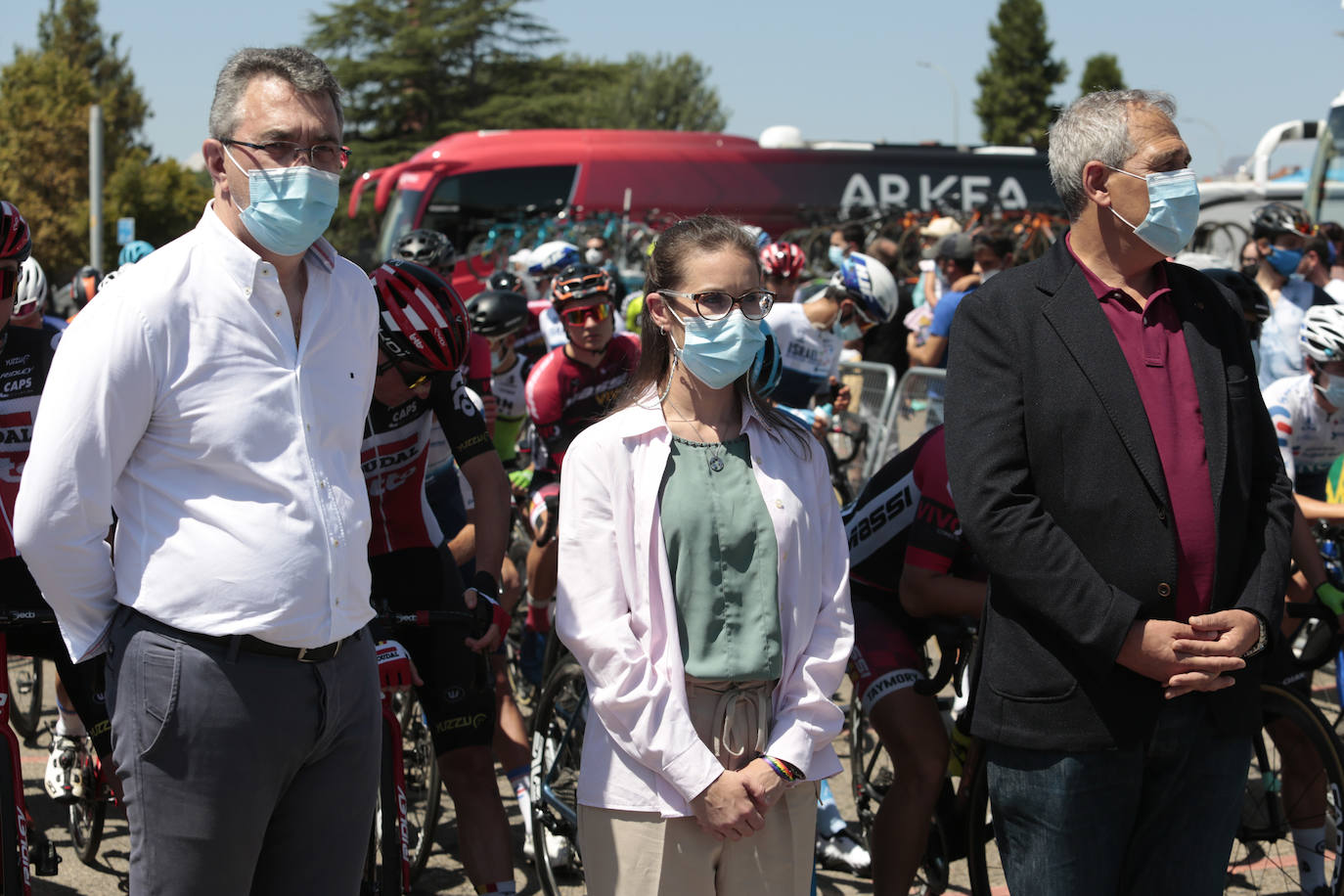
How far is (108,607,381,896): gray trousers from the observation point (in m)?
2.37

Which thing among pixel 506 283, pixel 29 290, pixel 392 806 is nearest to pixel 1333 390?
pixel 392 806

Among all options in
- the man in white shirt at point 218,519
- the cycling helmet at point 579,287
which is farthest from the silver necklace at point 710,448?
the cycling helmet at point 579,287

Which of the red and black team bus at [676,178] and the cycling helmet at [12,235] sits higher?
the red and black team bus at [676,178]

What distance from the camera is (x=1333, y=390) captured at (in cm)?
552

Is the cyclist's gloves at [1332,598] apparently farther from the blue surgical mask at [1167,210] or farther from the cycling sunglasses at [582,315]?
the cycling sunglasses at [582,315]

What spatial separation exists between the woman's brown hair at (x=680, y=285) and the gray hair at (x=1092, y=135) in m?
0.72

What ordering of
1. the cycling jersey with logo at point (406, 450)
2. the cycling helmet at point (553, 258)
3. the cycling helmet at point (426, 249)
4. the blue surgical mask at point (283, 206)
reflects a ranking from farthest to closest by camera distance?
1. the cycling helmet at point (553, 258)
2. the cycling helmet at point (426, 249)
3. the cycling jersey with logo at point (406, 450)
4. the blue surgical mask at point (283, 206)

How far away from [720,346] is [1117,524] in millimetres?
923

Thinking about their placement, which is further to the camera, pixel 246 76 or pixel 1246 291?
pixel 1246 291

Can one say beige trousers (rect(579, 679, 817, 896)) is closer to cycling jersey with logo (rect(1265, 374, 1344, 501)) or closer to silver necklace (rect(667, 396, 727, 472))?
silver necklace (rect(667, 396, 727, 472))

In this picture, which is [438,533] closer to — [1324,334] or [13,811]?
[13,811]

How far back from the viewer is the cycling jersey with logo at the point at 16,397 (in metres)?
3.86

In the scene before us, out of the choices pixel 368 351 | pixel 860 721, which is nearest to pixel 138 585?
pixel 368 351

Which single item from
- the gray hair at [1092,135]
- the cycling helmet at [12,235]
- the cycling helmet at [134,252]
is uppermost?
the gray hair at [1092,135]
